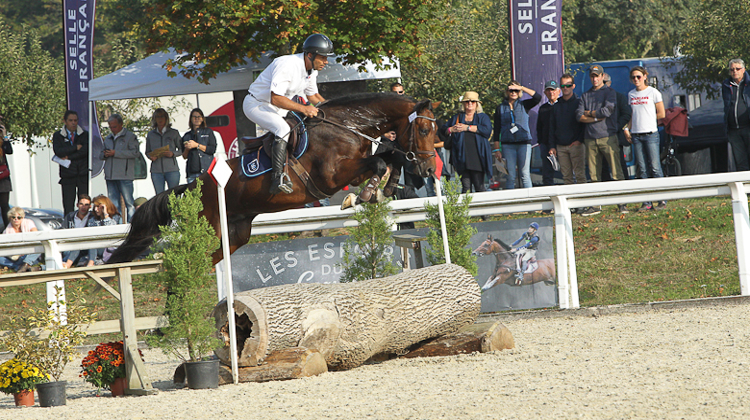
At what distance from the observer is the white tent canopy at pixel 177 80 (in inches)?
543

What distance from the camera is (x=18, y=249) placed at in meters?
8.09

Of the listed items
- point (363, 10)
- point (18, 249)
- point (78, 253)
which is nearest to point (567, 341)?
point (18, 249)

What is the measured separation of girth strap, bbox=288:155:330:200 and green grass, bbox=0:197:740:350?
7.56 ft

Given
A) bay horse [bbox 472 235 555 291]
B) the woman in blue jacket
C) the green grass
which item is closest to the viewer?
bay horse [bbox 472 235 555 291]

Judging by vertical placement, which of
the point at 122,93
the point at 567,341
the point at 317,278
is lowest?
the point at 567,341

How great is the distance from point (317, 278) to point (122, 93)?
7.36 m

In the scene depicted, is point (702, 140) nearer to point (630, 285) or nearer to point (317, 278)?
point (630, 285)

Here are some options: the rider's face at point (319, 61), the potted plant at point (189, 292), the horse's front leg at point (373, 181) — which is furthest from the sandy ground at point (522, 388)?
the rider's face at point (319, 61)

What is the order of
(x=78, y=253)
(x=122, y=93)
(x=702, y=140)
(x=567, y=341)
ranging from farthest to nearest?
(x=702, y=140)
(x=122, y=93)
(x=78, y=253)
(x=567, y=341)

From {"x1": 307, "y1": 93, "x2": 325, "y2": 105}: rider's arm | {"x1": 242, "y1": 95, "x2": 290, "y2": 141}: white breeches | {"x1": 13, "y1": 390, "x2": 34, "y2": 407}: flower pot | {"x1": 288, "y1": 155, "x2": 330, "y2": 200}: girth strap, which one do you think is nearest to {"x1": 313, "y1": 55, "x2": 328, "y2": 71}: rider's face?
{"x1": 242, "y1": 95, "x2": 290, "y2": 141}: white breeches

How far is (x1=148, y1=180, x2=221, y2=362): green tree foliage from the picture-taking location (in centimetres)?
586

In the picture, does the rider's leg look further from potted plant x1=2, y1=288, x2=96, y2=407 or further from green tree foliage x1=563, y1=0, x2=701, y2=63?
green tree foliage x1=563, y1=0, x2=701, y2=63

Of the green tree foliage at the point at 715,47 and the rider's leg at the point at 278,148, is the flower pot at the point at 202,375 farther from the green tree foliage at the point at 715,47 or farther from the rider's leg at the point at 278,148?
the green tree foliage at the point at 715,47

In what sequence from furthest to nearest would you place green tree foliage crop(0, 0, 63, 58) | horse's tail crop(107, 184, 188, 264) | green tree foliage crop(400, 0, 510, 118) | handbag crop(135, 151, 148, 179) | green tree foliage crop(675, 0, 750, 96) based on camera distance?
green tree foliage crop(0, 0, 63, 58) → green tree foliage crop(400, 0, 510, 118) → green tree foliage crop(675, 0, 750, 96) → handbag crop(135, 151, 148, 179) → horse's tail crop(107, 184, 188, 264)
